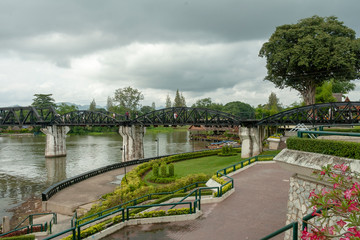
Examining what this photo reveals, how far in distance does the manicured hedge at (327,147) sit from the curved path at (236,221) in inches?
205

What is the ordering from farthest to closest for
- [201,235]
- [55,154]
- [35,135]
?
[35,135]
[55,154]
[201,235]

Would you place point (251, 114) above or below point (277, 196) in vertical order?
above

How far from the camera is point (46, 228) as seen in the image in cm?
1839

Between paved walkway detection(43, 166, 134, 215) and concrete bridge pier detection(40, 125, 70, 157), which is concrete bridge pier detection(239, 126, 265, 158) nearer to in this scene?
paved walkway detection(43, 166, 134, 215)

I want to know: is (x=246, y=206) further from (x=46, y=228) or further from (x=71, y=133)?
(x=71, y=133)

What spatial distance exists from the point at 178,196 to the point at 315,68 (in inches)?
1447

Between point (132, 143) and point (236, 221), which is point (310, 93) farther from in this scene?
point (236, 221)

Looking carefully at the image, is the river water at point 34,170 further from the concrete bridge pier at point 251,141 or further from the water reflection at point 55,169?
the concrete bridge pier at point 251,141

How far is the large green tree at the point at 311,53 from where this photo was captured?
3769cm

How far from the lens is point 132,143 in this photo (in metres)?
51.5

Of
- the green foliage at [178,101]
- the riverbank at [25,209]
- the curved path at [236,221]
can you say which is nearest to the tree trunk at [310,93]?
the curved path at [236,221]

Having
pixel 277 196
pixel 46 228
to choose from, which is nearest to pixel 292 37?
pixel 277 196

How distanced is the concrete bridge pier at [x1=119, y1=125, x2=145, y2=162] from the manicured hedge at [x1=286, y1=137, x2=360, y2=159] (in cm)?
4561

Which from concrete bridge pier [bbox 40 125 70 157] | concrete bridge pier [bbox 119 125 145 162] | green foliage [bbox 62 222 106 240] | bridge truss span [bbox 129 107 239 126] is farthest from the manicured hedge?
concrete bridge pier [bbox 40 125 70 157]
